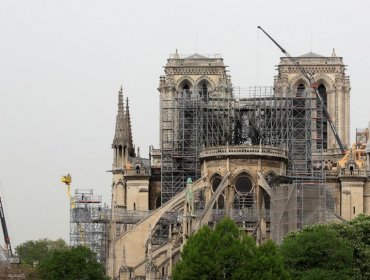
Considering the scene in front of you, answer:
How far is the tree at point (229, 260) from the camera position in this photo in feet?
313

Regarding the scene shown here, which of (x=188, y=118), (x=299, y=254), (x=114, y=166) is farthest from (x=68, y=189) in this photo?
(x=299, y=254)

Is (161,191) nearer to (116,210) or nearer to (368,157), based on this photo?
(116,210)

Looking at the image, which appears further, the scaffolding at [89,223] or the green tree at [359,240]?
the scaffolding at [89,223]

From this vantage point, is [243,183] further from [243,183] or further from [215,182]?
[215,182]

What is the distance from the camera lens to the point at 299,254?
104m

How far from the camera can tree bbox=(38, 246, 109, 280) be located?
397ft

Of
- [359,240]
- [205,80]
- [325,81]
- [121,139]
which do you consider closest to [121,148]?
[121,139]

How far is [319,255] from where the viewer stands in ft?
342

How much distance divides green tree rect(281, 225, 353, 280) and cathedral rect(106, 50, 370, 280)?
1722 centimetres

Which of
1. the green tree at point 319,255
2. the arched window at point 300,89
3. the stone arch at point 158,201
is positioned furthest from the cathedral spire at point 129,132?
the green tree at point 319,255

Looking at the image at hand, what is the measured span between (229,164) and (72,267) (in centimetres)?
2161

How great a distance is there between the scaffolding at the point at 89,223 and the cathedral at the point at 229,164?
196 centimetres

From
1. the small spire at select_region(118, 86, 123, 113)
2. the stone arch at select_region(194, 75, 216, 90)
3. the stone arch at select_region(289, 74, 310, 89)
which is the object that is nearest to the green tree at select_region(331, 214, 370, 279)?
the stone arch at select_region(289, 74, 310, 89)

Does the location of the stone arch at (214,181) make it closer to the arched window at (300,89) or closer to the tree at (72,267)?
the arched window at (300,89)
